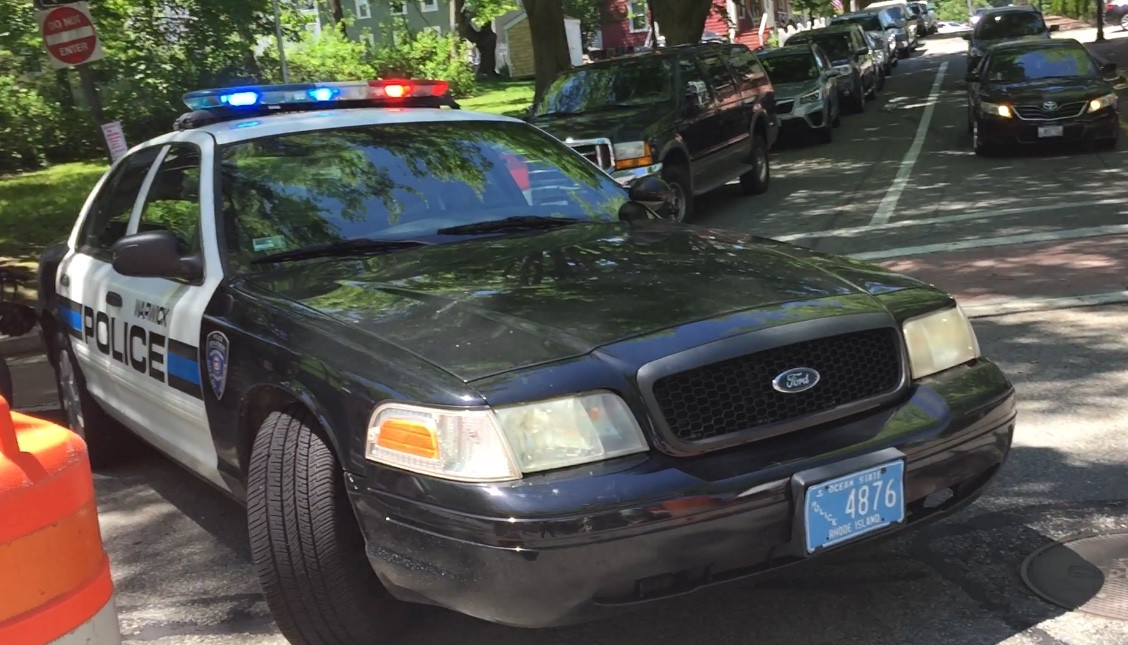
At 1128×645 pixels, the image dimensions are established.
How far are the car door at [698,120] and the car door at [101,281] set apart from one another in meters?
7.24

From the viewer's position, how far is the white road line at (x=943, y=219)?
10.9 metres

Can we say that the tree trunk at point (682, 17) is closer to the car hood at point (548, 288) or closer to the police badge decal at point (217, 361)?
the car hood at point (548, 288)

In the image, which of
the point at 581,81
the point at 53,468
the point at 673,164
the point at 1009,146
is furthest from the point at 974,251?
the point at 53,468

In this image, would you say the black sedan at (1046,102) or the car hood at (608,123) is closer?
the car hood at (608,123)

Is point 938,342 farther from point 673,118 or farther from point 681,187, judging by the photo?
point 673,118

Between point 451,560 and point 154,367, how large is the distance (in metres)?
1.95

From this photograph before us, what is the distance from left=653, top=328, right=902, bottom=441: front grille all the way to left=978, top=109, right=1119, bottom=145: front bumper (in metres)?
12.3

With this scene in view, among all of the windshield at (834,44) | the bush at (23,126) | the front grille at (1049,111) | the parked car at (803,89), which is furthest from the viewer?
the windshield at (834,44)

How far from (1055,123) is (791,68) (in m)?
5.50

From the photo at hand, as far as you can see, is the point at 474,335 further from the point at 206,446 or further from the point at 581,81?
the point at 581,81

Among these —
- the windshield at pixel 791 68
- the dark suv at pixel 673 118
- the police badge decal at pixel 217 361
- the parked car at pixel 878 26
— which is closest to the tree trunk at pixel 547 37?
the windshield at pixel 791 68

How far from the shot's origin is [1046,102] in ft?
47.9

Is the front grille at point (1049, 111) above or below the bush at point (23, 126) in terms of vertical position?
below

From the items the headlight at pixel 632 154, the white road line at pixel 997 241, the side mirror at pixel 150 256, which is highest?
the side mirror at pixel 150 256
